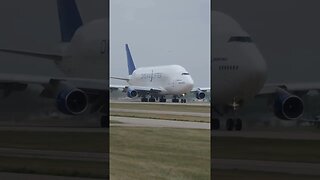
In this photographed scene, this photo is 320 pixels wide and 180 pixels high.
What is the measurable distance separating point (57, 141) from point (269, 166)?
83.4 inches

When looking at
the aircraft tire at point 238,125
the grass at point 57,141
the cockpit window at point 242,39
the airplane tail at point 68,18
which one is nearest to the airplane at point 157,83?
the aircraft tire at point 238,125

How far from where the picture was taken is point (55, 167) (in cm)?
600

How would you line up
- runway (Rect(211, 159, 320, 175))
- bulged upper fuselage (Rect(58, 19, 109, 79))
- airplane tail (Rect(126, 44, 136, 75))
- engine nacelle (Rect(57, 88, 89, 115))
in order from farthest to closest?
1. engine nacelle (Rect(57, 88, 89, 115))
2. bulged upper fuselage (Rect(58, 19, 109, 79))
3. airplane tail (Rect(126, 44, 136, 75))
4. runway (Rect(211, 159, 320, 175))

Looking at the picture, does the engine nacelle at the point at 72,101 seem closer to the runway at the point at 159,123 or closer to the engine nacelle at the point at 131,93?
the runway at the point at 159,123

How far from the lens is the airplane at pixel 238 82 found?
4883 millimetres

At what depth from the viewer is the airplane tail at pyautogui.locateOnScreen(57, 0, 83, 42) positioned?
5871mm

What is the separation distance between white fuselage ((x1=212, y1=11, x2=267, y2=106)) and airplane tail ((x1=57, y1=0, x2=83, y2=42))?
4.79 feet

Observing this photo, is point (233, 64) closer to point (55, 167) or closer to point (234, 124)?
point (234, 124)

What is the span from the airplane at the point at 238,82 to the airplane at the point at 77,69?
1.10 metres

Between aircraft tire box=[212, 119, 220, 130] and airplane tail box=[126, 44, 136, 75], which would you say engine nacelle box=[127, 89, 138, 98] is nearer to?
airplane tail box=[126, 44, 136, 75]

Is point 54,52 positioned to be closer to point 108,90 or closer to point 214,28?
point 108,90

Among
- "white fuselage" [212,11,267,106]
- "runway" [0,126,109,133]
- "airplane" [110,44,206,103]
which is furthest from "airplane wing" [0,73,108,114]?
"white fuselage" [212,11,267,106]

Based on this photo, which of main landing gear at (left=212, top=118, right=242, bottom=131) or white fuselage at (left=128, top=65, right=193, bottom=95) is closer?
white fuselage at (left=128, top=65, right=193, bottom=95)

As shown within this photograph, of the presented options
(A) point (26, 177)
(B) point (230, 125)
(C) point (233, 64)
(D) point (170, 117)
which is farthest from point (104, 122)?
(C) point (233, 64)
